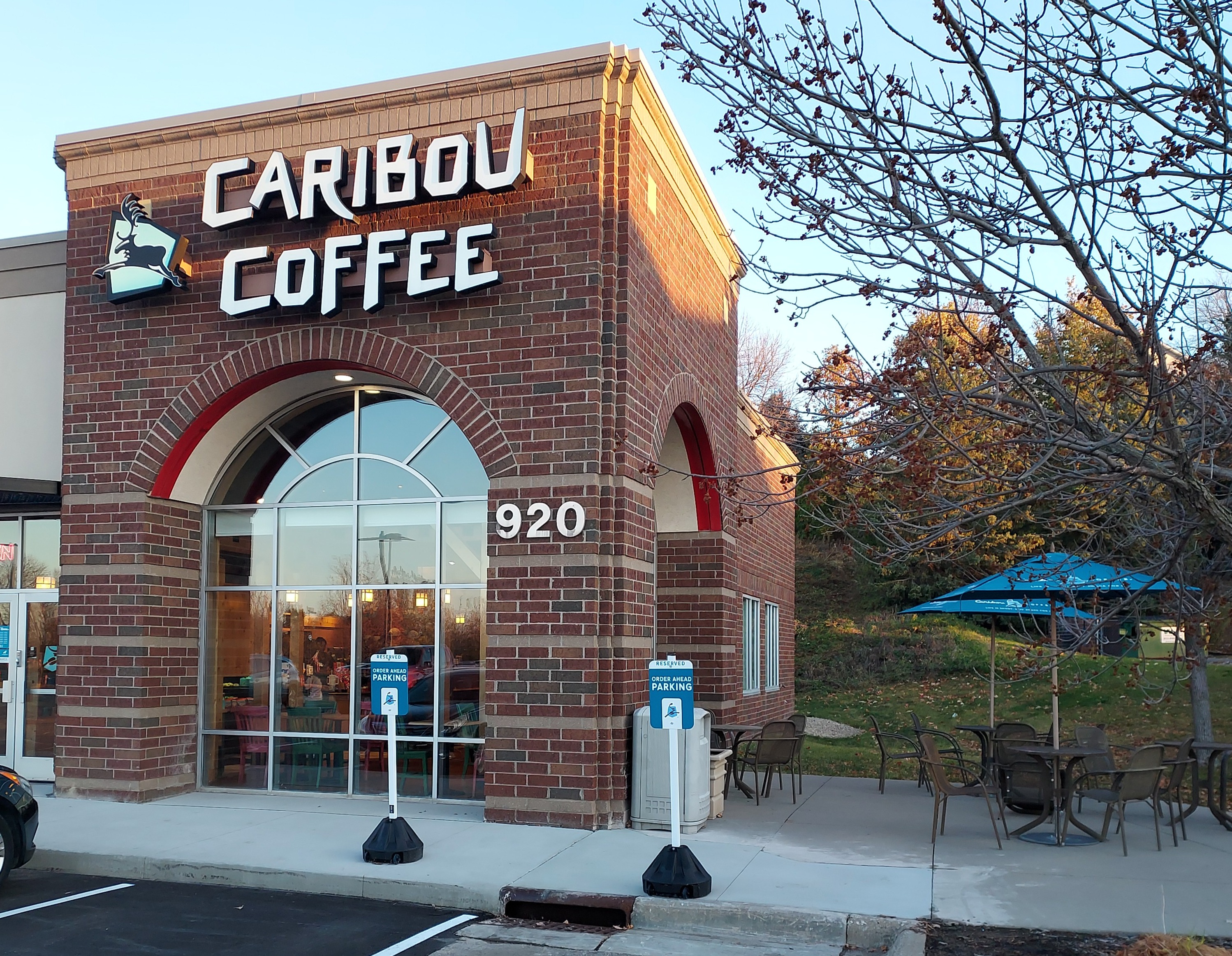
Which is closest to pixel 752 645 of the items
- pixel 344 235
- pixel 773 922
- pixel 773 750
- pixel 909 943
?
pixel 773 750

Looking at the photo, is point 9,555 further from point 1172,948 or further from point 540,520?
point 1172,948

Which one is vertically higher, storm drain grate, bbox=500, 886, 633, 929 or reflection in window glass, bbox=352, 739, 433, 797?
reflection in window glass, bbox=352, 739, 433, 797

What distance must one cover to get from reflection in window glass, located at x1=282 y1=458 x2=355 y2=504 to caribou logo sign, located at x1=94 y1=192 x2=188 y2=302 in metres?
2.55

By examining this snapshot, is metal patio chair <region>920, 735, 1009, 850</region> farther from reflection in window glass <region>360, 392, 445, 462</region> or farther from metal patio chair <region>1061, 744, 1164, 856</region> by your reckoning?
reflection in window glass <region>360, 392, 445, 462</region>

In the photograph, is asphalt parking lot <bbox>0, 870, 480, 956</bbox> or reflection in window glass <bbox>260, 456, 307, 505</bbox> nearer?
asphalt parking lot <bbox>0, 870, 480, 956</bbox>

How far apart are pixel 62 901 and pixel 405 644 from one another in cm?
452

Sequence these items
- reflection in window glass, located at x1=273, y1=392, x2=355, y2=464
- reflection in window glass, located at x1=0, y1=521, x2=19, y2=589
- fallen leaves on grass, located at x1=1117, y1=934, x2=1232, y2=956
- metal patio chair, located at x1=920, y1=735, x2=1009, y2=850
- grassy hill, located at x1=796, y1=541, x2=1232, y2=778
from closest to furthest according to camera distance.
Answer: fallen leaves on grass, located at x1=1117, y1=934, x2=1232, y2=956 < metal patio chair, located at x1=920, y1=735, x2=1009, y2=850 < reflection in window glass, located at x1=273, y1=392, x2=355, y2=464 < reflection in window glass, located at x1=0, y1=521, x2=19, y2=589 < grassy hill, located at x1=796, y1=541, x2=1232, y2=778

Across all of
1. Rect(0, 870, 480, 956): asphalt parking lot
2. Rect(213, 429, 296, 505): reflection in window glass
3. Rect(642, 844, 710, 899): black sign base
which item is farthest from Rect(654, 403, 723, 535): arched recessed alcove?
Rect(0, 870, 480, 956): asphalt parking lot

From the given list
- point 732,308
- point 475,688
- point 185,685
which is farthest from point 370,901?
point 732,308

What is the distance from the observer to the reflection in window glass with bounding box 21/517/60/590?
1380 centimetres

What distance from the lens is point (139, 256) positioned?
11961mm

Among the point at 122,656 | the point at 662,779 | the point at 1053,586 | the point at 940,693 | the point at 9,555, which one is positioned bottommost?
the point at 940,693

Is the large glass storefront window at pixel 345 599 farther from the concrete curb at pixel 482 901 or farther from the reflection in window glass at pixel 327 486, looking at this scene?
the concrete curb at pixel 482 901

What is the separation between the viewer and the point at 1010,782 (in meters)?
11.3
